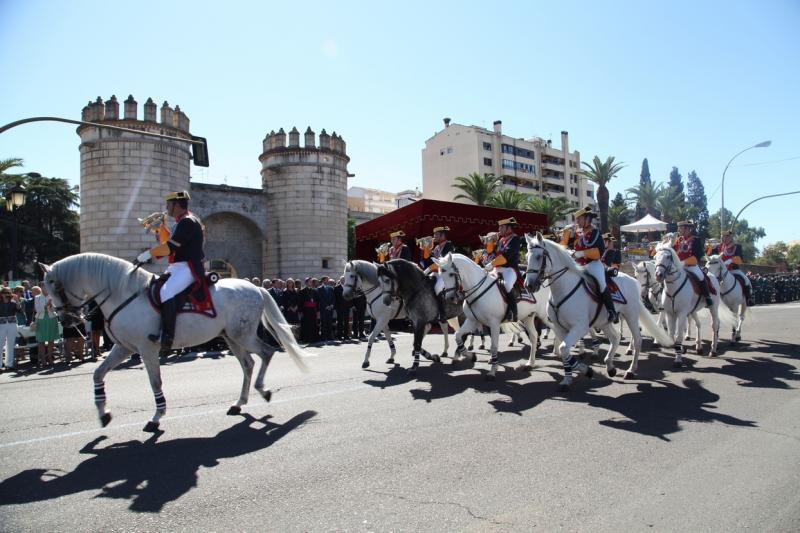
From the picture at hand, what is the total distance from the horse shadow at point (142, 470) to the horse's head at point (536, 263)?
4248mm

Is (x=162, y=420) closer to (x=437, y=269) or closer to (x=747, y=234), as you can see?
(x=437, y=269)

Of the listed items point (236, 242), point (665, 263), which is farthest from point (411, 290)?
point (236, 242)

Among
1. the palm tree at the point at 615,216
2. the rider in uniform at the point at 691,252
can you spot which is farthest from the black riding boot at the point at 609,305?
the palm tree at the point at 615,216

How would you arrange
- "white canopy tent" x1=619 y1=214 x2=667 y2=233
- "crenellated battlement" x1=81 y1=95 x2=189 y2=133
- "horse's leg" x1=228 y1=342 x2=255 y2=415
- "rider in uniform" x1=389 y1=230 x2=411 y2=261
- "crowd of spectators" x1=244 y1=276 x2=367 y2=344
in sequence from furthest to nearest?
"white canopy tent" x1=619 y1=214 x2=667 y2=233, "crenellated battlement" x1=81 y1=95 x2=189 y2=133, "crowd of spectators" x1=244 y1=276 x2=367 y2=344, "rider in uniform" x1=389 y1=230 x2=411 y2=261, "horse's leg" x1=228 y1=342 x2=255 y2=415

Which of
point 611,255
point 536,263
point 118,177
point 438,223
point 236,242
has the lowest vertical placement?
point 536,263

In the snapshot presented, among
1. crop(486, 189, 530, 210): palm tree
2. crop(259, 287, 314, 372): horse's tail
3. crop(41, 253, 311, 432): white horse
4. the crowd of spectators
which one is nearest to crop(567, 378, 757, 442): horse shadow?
crop(259, 287, 314, 372): horse's tail

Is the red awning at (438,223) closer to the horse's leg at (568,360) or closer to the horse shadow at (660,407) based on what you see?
the horse's leg at (568,360)

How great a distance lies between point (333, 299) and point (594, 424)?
1277cm

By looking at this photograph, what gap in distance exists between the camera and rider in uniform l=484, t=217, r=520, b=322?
32.3ft

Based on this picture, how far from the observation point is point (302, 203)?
1166 inches

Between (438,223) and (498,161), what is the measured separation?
59648mm

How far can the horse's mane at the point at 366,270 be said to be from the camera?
11.0m

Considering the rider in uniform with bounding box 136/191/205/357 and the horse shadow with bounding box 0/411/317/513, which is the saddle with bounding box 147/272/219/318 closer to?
the rider in uniform with bounding box 136/191/205/357

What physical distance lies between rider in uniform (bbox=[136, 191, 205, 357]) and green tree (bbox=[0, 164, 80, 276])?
37.7 metres
